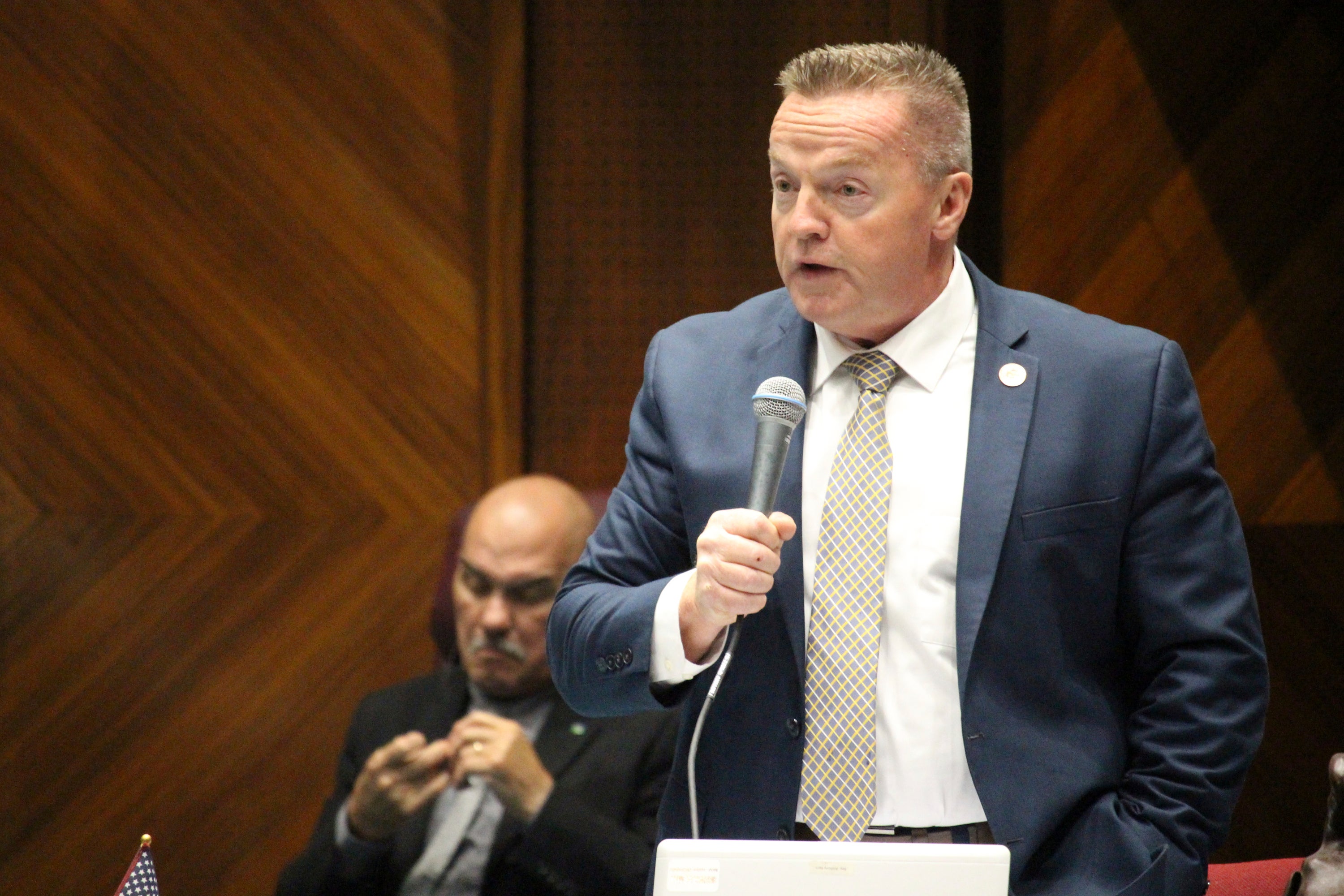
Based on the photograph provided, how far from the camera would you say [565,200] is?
3.45 metres

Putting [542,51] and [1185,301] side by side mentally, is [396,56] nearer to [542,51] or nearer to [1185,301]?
[542,51]

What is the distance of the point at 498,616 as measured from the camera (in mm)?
3072

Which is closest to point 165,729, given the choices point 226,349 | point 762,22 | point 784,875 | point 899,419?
point 226,349

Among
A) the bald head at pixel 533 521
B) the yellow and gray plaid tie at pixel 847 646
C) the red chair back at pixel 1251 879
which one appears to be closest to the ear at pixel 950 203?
the yellow and gray plaid tie at pixel 847 646

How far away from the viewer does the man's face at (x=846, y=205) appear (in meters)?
1.73

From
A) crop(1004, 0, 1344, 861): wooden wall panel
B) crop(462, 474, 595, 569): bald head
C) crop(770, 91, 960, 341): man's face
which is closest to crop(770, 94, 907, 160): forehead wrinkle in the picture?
crop(770, 91, 960, 341): man's face

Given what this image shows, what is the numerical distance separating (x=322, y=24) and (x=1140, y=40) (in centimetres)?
176

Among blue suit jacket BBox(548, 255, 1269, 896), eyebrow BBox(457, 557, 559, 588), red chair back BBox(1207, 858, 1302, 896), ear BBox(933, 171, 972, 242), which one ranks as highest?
ear BBox(933, 171, 972, 242)

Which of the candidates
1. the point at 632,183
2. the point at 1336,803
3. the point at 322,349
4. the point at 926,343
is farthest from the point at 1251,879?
the point at 322,349

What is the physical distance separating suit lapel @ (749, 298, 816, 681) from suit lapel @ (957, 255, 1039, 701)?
17cm

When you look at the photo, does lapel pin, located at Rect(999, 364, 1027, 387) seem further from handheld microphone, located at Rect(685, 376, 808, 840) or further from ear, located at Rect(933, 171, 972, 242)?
handheld microphone, located at Rect(685, 376, 808, 840)

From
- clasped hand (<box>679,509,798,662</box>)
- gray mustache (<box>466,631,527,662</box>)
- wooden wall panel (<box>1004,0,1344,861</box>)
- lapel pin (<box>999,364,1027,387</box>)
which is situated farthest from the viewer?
wooden wall panel (<box>1004,0,1344,861</box>)

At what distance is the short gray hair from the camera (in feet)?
5.82

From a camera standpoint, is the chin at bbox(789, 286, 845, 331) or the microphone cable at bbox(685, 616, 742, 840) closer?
the microphone cable at bbox(685, 616, 742, 840)
